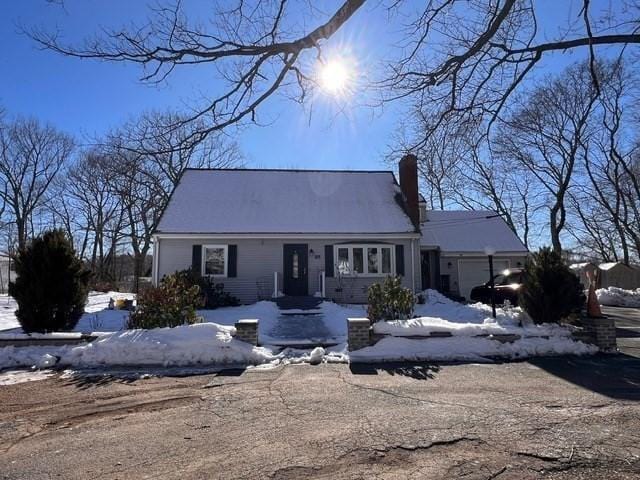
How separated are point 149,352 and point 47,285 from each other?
9.21 ft

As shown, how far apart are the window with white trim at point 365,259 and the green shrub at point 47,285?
1049 centimetres

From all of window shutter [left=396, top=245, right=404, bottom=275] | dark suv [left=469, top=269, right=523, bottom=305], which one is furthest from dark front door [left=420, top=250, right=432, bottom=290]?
window shutter [left=396, top=245, right=404, bottom=275]

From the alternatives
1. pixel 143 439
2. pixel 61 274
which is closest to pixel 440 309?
pixel 61 274

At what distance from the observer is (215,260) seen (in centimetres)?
1702

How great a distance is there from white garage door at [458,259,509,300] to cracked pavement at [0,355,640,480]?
16118 mm

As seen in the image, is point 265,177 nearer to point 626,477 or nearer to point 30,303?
point 30,303

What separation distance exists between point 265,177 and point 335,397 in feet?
55.2

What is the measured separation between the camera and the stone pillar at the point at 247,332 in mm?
7883

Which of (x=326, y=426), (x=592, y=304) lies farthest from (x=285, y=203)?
(x=326, y=426)

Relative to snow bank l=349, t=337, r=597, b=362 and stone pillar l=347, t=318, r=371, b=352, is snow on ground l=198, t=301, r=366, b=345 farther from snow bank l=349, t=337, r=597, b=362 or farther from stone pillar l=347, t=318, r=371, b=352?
snow bank l=349, t=337, r=597, b=362

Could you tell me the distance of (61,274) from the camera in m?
8.38

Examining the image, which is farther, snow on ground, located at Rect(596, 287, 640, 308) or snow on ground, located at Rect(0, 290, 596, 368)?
snow on ground, located at Rect(596, 287, 640, 308)

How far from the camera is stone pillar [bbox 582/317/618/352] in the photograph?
26.7ft

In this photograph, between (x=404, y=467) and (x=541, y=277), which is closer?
(x=404, y=467)
